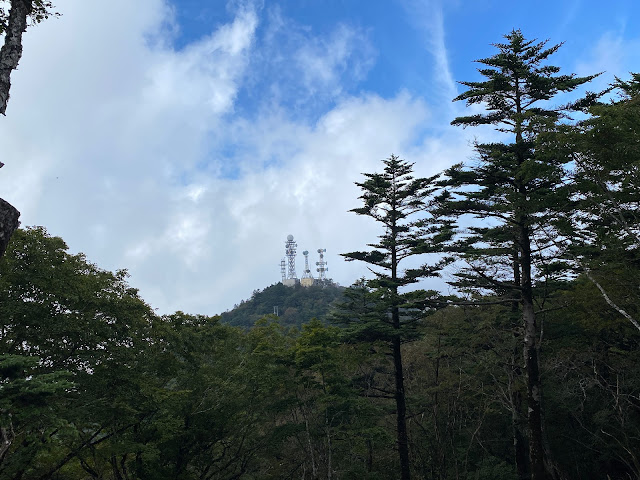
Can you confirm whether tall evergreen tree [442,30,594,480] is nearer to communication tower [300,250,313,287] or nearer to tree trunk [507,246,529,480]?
tree trunk [507,246,529,480]

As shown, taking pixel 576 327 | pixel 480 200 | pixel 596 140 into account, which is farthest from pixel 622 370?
pixel 596 140

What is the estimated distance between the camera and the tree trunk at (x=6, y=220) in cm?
563

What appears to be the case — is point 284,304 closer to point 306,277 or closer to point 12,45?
point 306,277

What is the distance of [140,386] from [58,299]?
3.13 metres

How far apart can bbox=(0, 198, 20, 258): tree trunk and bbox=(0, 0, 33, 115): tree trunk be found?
1.79m

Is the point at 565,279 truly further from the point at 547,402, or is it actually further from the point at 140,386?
the point at 140,386

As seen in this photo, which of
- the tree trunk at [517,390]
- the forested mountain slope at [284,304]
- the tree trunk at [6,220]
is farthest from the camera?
the forested mountain slope at [284,304]

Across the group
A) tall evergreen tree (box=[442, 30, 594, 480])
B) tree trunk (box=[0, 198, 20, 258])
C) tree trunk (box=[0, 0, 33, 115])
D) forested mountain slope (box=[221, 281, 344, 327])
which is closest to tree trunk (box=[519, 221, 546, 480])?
tall evergreen tree (box=[442, 30, 594, 480])

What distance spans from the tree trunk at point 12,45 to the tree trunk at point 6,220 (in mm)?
1786

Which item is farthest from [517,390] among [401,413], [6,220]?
[6,220]

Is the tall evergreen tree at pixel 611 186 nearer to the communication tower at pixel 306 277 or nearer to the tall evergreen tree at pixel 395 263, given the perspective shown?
the tall evergreen tree at pixel 395 263

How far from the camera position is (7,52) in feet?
22.0

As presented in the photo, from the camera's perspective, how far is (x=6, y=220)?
5.70 m

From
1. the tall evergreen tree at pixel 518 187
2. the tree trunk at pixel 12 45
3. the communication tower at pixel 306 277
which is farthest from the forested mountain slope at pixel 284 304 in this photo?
the tree trunk at pixel 12 45
